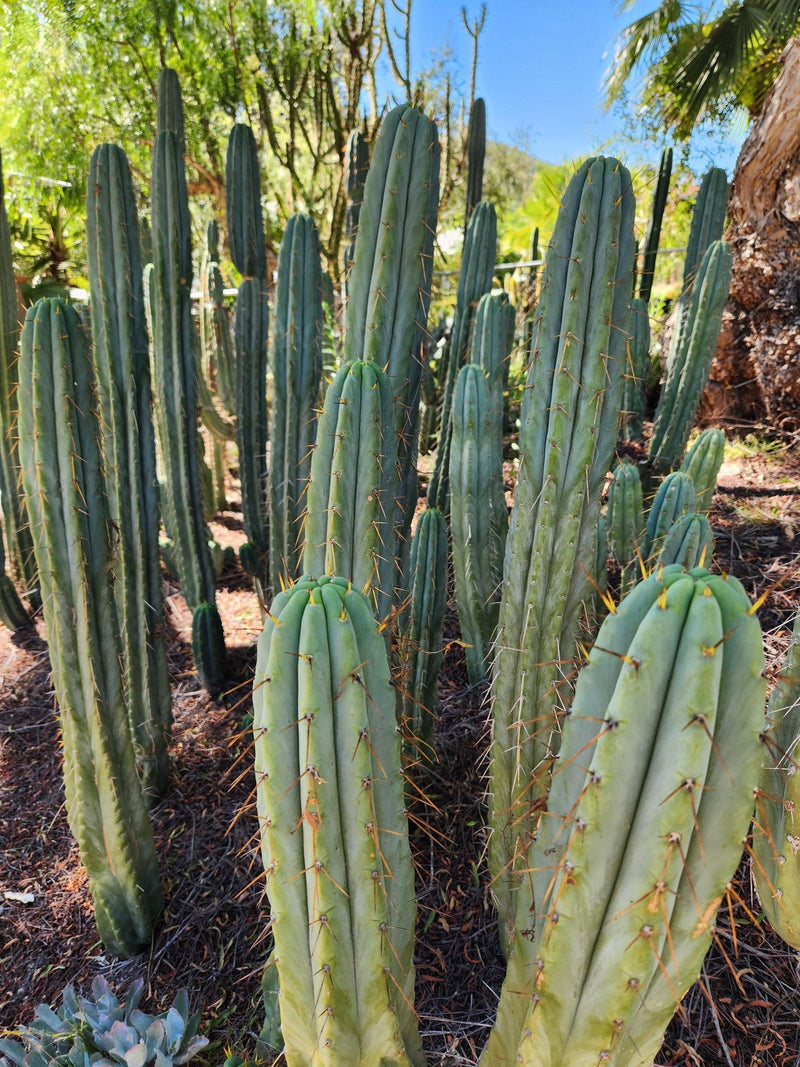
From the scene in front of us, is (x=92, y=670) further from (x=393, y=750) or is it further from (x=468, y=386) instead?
(x=468, y=386)

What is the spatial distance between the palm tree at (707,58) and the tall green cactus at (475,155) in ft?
14.6

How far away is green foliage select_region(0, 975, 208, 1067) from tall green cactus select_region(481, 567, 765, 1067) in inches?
41.3

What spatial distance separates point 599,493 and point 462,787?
136 cm

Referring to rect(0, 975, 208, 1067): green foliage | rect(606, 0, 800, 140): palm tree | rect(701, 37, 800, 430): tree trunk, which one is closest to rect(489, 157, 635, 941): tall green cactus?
rect(0, 975, 208, 1067): green foliage

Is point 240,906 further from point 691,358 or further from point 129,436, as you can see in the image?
point 691,358

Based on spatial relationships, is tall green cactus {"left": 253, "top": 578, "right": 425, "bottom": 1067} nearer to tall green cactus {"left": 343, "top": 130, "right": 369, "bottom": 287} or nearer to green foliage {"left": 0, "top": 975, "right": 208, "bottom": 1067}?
green foliage {"left": 0, "top": 975, "right": 208, "bottom": 1067}

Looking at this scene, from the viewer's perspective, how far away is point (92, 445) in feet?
6.18

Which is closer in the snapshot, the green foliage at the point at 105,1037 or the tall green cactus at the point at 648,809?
the tall green cactus at the point at 648,809

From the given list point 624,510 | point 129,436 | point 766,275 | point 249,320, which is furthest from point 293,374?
point 766,275

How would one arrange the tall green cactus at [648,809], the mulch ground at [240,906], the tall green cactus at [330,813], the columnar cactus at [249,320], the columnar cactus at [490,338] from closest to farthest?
1. the tall green cactus at [648,809]
2. the tall green cactus at [330,813]
3. the mulch ground at [240,906]
4. the columnar cactus at [490,338]
5. the columnar cactus at [249,320]

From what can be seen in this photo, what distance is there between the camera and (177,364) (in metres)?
2.95

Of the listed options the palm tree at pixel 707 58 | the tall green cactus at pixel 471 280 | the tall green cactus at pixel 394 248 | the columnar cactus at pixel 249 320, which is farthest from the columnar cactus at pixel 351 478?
the palm tree at pixel 707 58

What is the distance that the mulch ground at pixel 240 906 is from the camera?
1764mm

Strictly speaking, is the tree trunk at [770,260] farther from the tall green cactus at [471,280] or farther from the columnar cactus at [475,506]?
the columnar cactus at [475,506]
